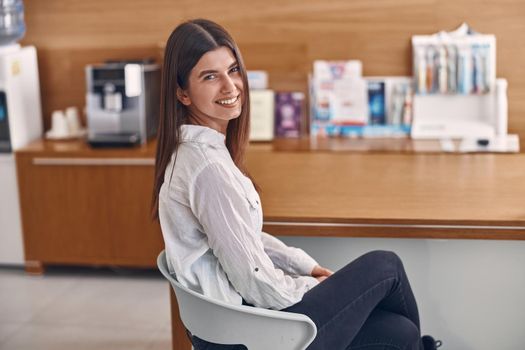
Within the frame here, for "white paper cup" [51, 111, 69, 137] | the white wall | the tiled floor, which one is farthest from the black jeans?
"white paper cup" [51, 111, 69, 137]

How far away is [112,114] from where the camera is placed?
419 cm

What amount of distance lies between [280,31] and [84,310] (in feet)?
5.45

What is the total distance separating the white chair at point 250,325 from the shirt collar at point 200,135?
1.19 ft

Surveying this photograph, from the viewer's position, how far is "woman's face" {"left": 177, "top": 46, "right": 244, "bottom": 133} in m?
2.17

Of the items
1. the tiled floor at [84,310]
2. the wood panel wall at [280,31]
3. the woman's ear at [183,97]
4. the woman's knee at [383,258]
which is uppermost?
the wood panel wall at [280,31]

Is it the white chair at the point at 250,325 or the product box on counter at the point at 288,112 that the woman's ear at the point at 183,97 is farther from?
the product box on counter at the point at 288,112

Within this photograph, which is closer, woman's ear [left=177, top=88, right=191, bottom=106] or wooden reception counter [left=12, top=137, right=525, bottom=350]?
woman's ear [left=177, top=88, right=191, bottom=106]

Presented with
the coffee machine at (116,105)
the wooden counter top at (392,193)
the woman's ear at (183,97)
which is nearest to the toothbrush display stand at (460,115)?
the wooden counter top at (392,193)

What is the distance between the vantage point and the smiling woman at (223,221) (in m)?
2.07

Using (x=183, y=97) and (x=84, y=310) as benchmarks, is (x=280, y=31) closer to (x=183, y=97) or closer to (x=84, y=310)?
(x=84, y=310)

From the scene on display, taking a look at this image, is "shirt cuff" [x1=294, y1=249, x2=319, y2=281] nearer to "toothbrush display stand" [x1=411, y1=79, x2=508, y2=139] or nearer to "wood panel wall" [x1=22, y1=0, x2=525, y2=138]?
"toothbrush display stand" [x1=411, y1=79, x2=508, y2=139]

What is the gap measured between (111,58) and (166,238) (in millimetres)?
2528

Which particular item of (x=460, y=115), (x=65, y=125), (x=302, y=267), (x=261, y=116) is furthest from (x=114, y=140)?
(x=302, y=267)

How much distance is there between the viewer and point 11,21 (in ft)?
14.0
